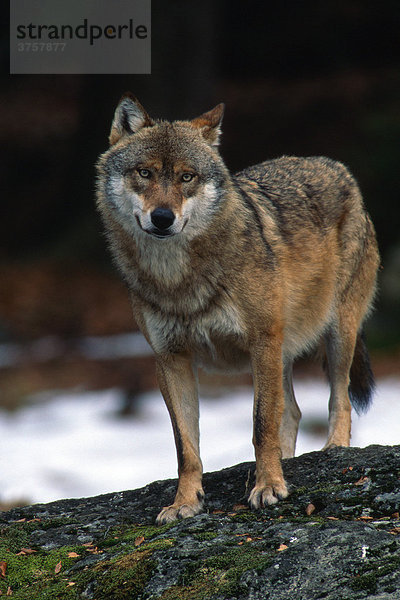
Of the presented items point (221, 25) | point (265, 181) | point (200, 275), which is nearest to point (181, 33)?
point (221, 25)

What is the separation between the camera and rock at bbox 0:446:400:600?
3533mm

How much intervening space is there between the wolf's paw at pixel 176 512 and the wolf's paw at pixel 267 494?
0.37 m

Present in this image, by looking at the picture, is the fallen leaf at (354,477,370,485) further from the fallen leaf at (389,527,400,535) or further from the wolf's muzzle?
the wolf's muzzle

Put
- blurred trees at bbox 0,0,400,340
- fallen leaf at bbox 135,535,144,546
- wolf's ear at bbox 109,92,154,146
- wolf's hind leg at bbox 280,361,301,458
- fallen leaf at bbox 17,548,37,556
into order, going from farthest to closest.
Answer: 1. blurred trees at bbox 0,0,400,340
2. wolf's hind leg at bbox 280,361,301,458
3. wolf's ear at bbox 109,92,154,146
4. fallen leaf at bbox 17,548,37,556
5. fallen leaf at bbox 135,535,144,546

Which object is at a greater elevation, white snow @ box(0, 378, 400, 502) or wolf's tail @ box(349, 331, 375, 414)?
wolf's tail @ box(349, 331, 375, 414)

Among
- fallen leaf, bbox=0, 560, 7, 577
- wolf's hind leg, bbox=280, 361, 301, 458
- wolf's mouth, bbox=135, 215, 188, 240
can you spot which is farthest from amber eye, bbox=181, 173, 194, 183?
fallen leaf, bbox=0, 560, 7, 577

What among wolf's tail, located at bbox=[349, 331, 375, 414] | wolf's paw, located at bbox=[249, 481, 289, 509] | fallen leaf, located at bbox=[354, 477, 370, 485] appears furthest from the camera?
wolf's tail, located at bbox=[349, 331, 375, 414]

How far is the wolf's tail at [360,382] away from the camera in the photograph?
292 inches

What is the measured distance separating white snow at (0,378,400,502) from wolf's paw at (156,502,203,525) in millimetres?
4455

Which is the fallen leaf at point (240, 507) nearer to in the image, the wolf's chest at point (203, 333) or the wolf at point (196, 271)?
the wolf at point (196, 271)

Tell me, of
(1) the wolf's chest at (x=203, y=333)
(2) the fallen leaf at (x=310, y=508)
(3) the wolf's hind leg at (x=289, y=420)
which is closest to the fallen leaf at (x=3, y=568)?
(2) the fallen leaf at (x=310, y=508)

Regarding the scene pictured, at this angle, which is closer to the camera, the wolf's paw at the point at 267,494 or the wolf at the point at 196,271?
the wolf's paw at the point at 267,494

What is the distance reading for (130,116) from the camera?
5.78 meters

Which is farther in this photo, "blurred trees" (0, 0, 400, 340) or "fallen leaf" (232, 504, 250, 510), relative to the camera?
"blurred trees" (0, 0, 400, 340)
